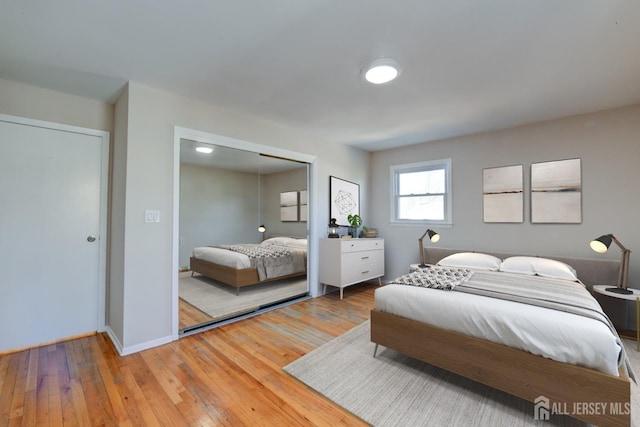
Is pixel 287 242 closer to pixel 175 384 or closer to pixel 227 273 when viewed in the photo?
pixel 227 273

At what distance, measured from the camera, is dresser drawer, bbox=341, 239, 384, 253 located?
3.85 meters

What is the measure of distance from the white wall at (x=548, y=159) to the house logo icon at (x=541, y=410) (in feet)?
7.69

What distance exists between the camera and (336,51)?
196 centimetres

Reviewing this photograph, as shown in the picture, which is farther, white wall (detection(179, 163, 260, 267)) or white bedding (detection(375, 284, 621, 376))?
white wall (detection(179, 163, 260, 267))

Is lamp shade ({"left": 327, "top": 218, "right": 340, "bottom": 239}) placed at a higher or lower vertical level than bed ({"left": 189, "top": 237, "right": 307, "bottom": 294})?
higher

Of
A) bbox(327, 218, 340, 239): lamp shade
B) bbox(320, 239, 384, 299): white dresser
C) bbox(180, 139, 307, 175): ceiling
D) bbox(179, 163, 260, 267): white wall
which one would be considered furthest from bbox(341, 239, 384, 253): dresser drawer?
bbox(180, 139, 307, 175): ceiling

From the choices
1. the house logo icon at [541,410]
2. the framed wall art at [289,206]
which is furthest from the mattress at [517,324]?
the framed wall art at [289,206]

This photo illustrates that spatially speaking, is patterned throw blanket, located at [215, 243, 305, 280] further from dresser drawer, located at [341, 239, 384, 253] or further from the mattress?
the mattress

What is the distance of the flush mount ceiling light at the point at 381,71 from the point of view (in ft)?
6.75

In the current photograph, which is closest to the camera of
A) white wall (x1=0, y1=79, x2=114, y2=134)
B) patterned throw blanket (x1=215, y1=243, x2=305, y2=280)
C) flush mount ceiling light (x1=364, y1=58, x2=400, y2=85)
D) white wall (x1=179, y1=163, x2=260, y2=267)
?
flush mount ceiling light (x1=364, y1=58, x2=400, y2=85)

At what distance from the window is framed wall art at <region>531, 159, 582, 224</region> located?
3.38ft

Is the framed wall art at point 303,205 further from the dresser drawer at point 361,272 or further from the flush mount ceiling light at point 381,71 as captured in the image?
the flush mount ceiling light at point 381,71

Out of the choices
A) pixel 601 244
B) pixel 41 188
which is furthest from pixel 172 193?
pixel 601 244

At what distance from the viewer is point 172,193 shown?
262cm
